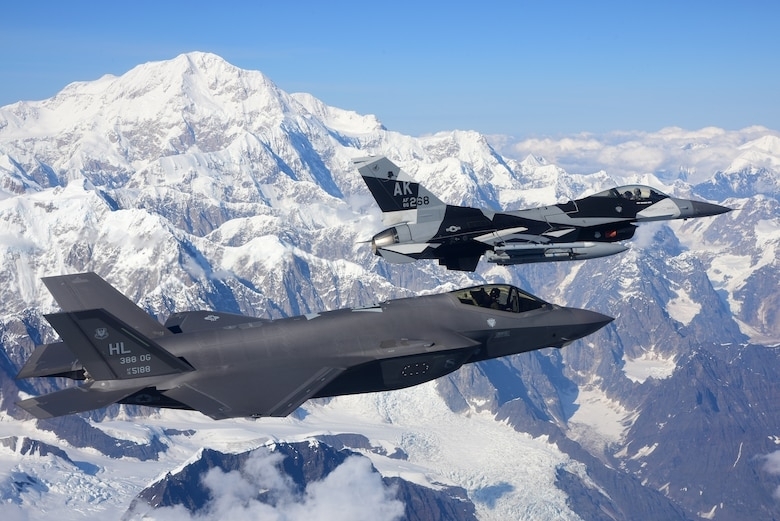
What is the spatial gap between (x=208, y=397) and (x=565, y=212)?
36779 millimetres

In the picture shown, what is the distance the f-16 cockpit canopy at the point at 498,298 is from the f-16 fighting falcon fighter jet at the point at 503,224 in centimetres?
1437

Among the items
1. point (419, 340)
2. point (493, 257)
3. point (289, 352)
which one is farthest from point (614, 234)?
point (289, 352)

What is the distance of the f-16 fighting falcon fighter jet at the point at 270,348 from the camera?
3703cm

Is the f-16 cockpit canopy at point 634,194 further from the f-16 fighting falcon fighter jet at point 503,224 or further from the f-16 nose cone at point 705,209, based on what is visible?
the f-16 nose cone at point 705,209

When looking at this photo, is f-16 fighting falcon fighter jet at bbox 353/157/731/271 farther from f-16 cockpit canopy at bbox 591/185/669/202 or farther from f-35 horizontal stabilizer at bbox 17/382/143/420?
f-35 horizontal stabilizer at bbox 17/382/143/420

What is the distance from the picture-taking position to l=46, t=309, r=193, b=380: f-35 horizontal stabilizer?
36.3 metres

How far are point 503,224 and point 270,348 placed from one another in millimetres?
26952

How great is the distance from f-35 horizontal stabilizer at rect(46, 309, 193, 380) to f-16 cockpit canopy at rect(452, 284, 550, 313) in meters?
14.8

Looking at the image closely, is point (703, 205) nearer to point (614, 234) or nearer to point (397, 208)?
point (614, 234)

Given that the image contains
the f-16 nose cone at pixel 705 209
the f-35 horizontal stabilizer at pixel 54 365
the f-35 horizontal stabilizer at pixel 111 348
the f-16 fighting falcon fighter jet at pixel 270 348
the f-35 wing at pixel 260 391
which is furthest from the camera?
the f-16 nose cone at pixel 705 209

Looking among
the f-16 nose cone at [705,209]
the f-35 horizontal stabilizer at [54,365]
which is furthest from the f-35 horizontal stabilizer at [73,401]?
the f-16 nose cone at [705,209]

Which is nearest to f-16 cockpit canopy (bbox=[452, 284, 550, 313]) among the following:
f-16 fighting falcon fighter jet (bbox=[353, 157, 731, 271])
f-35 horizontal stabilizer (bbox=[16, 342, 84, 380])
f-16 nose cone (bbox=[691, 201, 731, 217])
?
f-16 fighting falcon fighter jet (bbox=[353, 157, 731, 271])

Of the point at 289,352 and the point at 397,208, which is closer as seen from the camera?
the point at 289,352

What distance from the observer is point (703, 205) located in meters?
68.2
